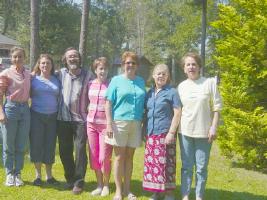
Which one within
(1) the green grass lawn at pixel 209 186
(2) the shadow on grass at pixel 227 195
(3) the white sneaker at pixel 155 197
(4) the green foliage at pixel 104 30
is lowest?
(2) the shadow on grass at pixel 227 195

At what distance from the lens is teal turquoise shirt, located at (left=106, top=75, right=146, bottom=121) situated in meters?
5.40

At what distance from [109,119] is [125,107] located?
0.84ft

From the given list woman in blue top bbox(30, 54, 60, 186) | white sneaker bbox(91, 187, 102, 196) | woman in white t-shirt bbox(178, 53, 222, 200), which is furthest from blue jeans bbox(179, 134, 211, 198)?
woman in blue top bbox(30, 54, 60, 186)

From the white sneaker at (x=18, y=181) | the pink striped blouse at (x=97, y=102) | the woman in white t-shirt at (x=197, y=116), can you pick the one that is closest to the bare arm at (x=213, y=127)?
the woman in white t-shirt at (x=197, y=116)

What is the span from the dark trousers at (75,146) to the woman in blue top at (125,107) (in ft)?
1.68

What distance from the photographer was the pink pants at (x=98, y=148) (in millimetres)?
5781

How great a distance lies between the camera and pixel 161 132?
5395 mm

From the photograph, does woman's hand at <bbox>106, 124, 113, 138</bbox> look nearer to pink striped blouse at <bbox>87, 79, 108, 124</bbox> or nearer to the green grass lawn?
pink striped blouse at <bbox>87, 79, 108, 124</bbox>

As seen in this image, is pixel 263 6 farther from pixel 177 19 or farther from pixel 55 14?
pixel 177 19

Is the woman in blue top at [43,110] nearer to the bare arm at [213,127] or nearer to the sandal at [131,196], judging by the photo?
the sandal at [131,196]

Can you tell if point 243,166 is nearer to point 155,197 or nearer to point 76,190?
point 155,197

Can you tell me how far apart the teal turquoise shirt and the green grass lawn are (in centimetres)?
129

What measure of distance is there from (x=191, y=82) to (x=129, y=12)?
189ft

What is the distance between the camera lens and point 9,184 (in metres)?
6.25
